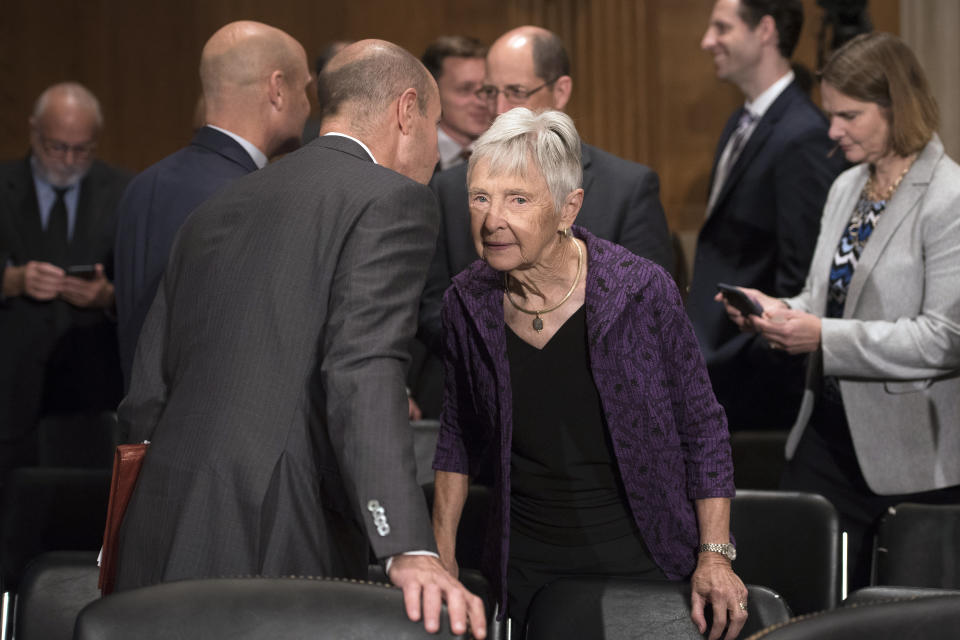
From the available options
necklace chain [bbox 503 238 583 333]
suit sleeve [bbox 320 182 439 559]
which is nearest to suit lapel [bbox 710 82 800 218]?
necklace chain [bbox 503 238 583 333]

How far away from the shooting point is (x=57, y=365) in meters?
4.66

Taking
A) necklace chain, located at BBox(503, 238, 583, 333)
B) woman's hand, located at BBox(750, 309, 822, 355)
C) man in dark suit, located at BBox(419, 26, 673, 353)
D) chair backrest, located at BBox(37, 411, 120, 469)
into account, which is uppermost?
man in dark suit, located at BBox(419, 26, 673, 353)

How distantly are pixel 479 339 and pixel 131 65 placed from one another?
4494 millimetres

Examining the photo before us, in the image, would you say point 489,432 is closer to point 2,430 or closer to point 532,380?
point 532,380

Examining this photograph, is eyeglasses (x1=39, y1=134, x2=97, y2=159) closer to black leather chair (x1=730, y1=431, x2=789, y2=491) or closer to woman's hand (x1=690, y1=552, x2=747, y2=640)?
black leather chair (x1=730, y1=431, x2=789, y2=491)

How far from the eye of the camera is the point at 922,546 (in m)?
2.70

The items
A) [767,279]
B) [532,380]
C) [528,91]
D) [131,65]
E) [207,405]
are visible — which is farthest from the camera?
[131,65]

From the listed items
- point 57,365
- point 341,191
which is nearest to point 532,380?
point 341,191

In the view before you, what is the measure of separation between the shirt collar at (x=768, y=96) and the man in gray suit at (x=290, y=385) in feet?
8.28

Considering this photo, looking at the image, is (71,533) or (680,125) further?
(680,125)

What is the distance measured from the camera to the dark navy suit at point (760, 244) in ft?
13.0

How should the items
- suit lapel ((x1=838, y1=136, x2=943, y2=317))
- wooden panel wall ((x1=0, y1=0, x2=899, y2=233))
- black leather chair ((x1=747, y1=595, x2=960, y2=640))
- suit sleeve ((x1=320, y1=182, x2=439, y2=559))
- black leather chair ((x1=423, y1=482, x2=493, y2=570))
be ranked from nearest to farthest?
black leather chair ((x1=747, y1=595, x2=960, y2=640))
suit sleeve ((x1=320, y1=182, x2=439, y2=559))
black leather chair ((x1=423, y1=482, x2=493, y2=570))
suit lapel ((x1=838, y1=136, x2=943, y2=317))
wooden panel wall ((x1=0, y1=0, x2=899, y2=233))

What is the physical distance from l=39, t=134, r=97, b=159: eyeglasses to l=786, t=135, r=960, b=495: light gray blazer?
3056 mm

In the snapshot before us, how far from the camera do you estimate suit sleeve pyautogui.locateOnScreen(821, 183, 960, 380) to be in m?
3.04
